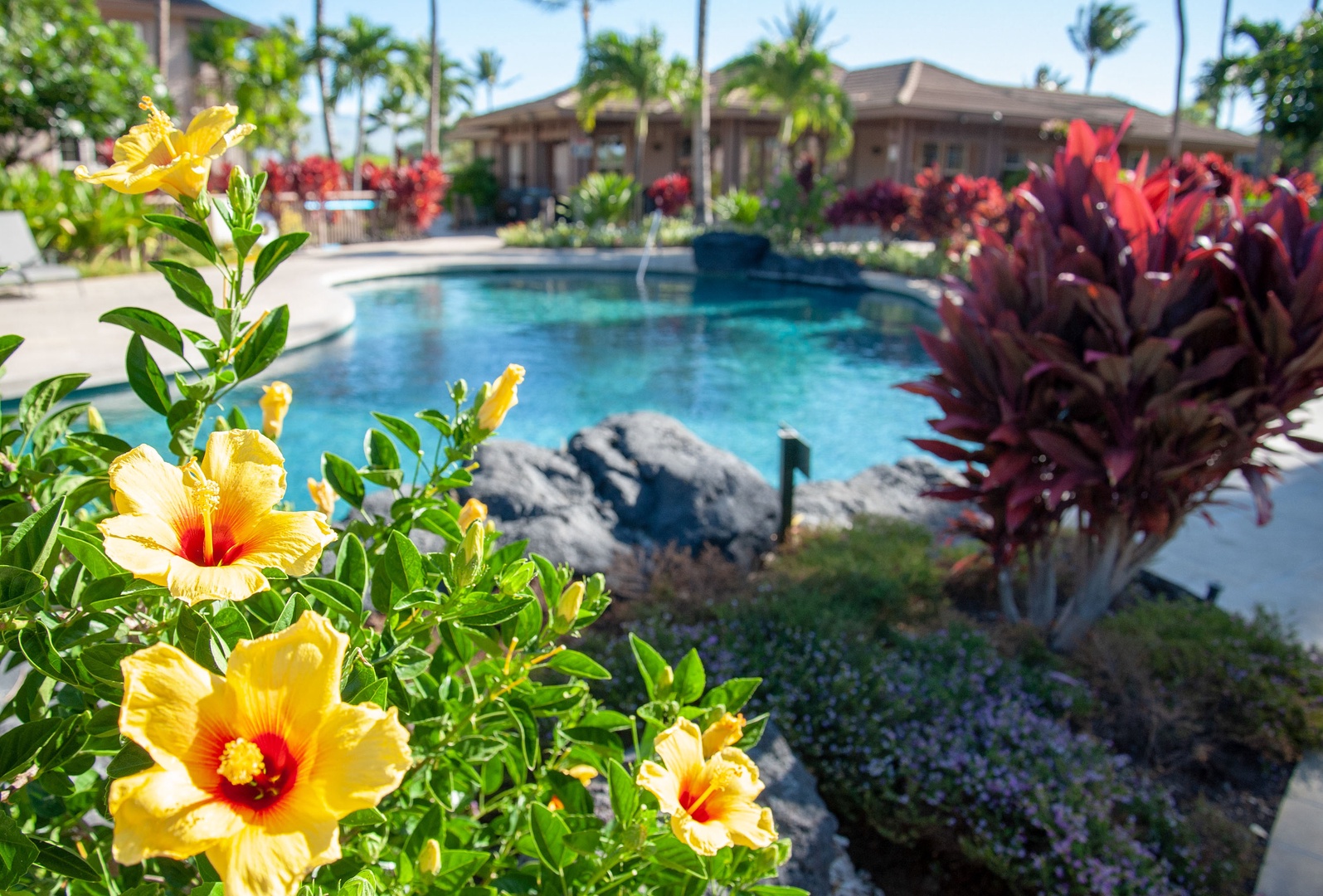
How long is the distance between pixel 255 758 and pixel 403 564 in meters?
0.25

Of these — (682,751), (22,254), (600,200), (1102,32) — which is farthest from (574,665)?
(1102,32)

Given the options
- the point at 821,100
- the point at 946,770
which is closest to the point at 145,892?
the point at 946,770

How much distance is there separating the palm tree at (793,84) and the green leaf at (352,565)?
22.2m

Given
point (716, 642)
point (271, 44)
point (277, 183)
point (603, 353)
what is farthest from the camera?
point (271, 44)

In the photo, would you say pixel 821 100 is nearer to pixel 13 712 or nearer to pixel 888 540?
pixel 888 540

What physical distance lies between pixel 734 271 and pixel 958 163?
13.9 metres

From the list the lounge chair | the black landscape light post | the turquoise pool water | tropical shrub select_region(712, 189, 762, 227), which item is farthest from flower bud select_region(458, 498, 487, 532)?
tropical shrub select_region(712, 189, 762, 227)

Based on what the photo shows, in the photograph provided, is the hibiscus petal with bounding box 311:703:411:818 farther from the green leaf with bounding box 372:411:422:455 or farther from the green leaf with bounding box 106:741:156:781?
the green leaf with bounding box 372:411:422:455

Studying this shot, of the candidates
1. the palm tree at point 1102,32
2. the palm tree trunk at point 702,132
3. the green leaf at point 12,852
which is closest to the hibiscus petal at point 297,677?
the green leaf at point 12,852

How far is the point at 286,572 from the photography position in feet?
2.41

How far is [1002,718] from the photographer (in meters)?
2.61

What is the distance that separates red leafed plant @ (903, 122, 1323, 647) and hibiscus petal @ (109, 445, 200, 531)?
8.02 feet

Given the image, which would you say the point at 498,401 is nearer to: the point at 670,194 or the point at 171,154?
the point at 171,154

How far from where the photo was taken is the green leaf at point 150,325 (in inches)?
38.0
